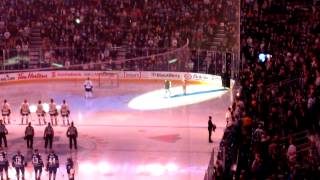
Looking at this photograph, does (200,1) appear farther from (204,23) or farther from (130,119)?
(130,119)

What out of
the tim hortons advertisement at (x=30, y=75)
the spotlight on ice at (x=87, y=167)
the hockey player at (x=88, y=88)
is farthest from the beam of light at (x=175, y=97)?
the spotlight on ice at (x=87, y=167)

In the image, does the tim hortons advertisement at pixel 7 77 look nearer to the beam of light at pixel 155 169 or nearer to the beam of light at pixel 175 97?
the beam of light at pixel 175 97

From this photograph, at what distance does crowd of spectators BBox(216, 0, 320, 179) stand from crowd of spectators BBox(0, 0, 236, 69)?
16.6ft

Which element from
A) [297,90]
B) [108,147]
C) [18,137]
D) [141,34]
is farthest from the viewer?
[141,34]

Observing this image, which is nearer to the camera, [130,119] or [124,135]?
[124,135]

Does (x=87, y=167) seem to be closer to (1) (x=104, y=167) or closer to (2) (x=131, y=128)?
(1) (x=104, y=167)

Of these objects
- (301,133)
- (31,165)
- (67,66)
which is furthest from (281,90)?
(67,66)

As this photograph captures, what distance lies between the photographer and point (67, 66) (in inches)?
1149

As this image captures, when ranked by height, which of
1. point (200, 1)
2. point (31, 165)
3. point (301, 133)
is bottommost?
point (31, 165)

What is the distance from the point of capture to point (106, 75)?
2872 cm

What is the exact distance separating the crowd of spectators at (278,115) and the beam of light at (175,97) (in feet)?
7.65

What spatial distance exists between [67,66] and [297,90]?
14833 millimetres

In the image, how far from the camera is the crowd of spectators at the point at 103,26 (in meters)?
28.7

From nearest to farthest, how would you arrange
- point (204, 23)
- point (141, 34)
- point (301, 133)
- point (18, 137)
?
point (301, 133), point (18, 137), point (204, 23), point (141, 34)
